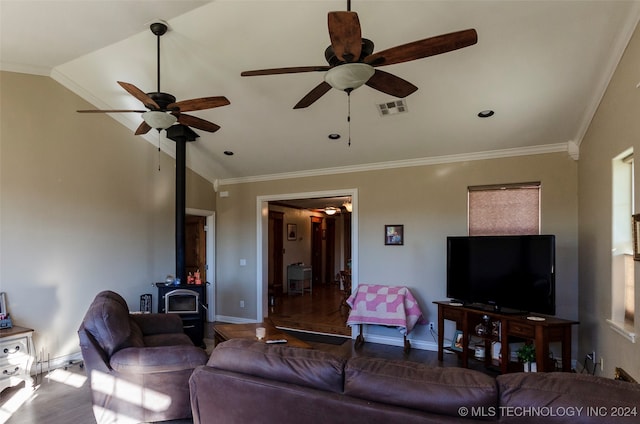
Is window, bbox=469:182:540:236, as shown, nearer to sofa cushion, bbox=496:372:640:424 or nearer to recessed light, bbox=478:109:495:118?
recessed light, bbox=478:109:495:118

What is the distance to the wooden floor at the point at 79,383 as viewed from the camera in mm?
2854

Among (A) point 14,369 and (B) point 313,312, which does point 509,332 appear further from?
(A) point 14,369

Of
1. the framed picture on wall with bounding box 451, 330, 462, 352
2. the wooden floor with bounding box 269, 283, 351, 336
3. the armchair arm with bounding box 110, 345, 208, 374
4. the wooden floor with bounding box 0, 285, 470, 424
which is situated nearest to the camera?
the armchair arm with bounding box 110, 345, 208, 374

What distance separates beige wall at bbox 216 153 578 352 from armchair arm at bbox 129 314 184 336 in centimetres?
266

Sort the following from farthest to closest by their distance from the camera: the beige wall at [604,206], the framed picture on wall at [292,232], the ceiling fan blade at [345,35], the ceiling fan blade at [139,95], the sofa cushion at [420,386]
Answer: the framed picture on wall at [292,232] → the ceiling fan blade at [139,95] → the beige wall at [604,206] → the ceiling fan blade at [345,35] → the sofa cushion at [420,386]

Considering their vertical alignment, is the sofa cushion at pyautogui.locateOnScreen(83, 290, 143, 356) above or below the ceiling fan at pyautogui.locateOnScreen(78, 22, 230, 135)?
below

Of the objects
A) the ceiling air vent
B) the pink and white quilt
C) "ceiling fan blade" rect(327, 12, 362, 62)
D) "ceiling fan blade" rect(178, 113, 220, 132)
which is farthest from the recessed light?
"ceiling fan blade" rect(178, 113, 220, 132)

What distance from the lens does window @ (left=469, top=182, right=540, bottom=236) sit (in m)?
4.25

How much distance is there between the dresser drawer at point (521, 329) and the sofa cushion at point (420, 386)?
2497mm

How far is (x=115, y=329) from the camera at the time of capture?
104 inches

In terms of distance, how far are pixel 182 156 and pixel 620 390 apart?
16.1ft

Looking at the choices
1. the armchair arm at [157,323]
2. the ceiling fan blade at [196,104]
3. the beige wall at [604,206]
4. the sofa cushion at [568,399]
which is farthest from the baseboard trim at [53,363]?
the beige wall at [604,206]

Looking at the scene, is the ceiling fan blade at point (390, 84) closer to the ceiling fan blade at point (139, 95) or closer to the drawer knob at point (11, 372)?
the ceiling fan blade at point (139, 95)

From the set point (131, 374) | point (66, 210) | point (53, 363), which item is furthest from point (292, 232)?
point (131, 374)
